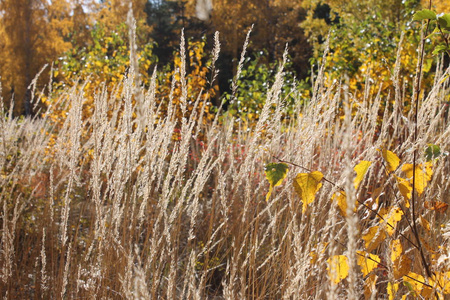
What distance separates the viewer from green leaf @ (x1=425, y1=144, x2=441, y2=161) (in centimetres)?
103

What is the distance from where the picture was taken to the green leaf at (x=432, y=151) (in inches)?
40.6

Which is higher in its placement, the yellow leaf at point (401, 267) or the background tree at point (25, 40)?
the background tree at point (25, 40)

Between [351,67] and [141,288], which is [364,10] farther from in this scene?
[141,288]

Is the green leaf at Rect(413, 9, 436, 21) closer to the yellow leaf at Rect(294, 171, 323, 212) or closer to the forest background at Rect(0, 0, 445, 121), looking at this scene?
the yellow leaf at Rect(294, 171, 323, 212)

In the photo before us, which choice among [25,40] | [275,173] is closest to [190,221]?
[275,173]

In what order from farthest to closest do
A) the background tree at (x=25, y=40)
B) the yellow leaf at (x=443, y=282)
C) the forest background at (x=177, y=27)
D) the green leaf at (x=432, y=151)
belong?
1. the background tree at (x=25, y=40)
2. the forest background at (x=177, y=27)
3. the green leaf at (x=432, y=151)
4. the yellow leaf at (x=443, y=282)

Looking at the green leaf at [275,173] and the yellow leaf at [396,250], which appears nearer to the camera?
the green leaf at [275,173]

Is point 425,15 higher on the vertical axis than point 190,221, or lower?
higher

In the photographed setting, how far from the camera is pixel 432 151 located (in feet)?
3.41

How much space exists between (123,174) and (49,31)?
50.0 feet

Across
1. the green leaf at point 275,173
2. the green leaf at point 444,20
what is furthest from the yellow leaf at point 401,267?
the green leaf at point 444,20

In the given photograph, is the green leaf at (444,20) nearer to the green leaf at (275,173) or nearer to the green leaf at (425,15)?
the green leaf at (425,15)

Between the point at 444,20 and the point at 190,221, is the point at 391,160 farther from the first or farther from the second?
the point at 190,221

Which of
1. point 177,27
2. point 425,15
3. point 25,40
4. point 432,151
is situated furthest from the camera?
point 177,27
